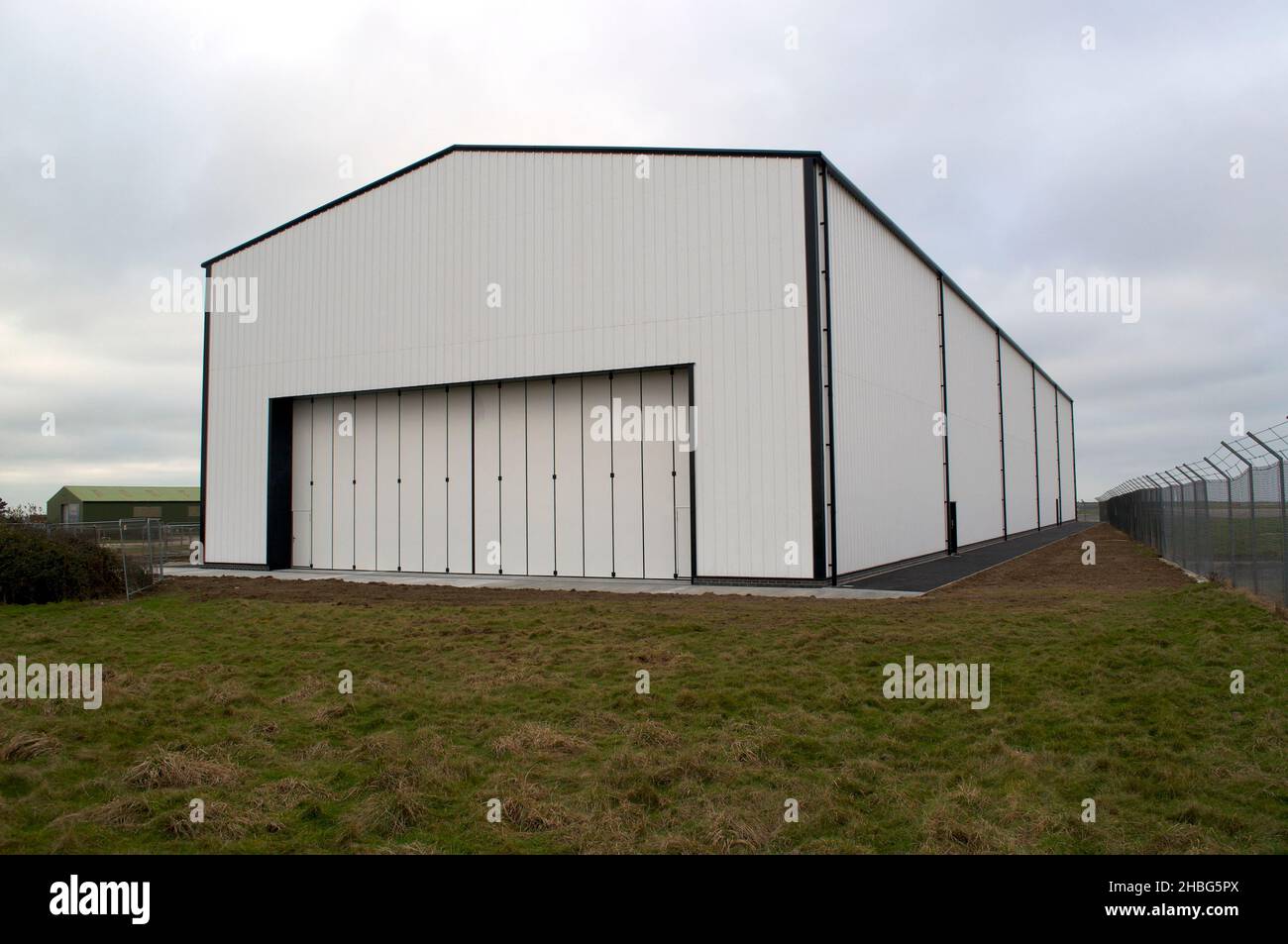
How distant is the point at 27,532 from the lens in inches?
611

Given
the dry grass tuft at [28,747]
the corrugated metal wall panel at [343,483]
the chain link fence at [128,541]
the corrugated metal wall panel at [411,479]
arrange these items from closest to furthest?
the dry grass tuft at [28,747] → the chain link fence at [128,541] → the corrugated metal wall panel at [411,479] → the corrugated metal wall panel at [343,483]

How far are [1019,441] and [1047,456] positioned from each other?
36.1 ft

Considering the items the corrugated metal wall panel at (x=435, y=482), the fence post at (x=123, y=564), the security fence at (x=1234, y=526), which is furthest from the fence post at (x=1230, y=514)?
the fence post at (x=123, y=564)

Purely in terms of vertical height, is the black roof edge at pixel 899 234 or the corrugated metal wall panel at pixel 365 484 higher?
the black roof edge at pixel 899 234

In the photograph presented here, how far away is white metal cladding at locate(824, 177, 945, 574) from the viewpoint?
17844 millimetres

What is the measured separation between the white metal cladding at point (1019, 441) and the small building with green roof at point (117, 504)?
150ft

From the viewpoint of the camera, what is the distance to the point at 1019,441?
40812 millimetres

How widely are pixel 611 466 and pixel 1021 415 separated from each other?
30.3 metres

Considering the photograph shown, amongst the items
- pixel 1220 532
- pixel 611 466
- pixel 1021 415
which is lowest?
pixel 1220 532

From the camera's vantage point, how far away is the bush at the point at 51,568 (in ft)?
48.9

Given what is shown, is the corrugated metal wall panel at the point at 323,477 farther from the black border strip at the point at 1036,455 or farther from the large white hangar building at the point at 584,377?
the black border strip at the point at 1036,455

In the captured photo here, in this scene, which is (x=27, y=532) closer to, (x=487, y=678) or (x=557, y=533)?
(x=557, y=533)
